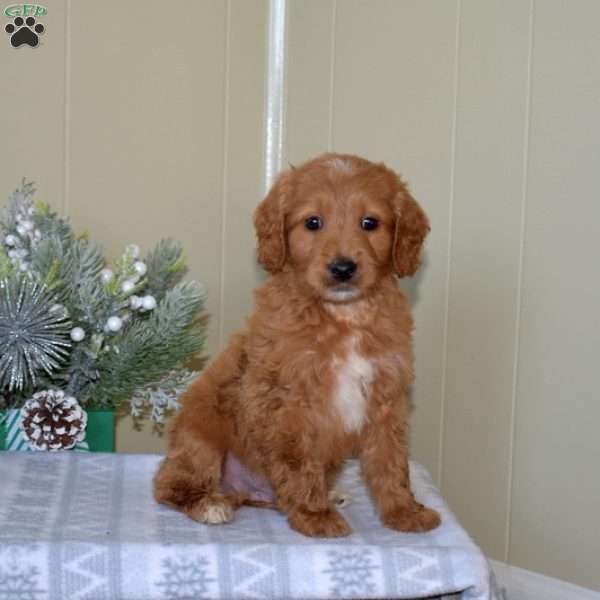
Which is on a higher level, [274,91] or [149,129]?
[274,91]

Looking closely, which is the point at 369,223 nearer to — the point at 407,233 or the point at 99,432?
the point at 407,233

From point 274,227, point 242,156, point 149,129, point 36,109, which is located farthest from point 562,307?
point 36,109

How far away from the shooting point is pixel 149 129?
9.71ft

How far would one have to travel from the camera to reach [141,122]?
294 cm

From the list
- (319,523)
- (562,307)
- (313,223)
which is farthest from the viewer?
(562,307)

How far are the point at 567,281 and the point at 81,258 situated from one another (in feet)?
4.09

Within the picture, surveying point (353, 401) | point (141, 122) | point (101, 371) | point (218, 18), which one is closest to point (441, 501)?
point (353, 401)

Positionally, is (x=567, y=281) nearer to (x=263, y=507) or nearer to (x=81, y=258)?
(x=263, y=507)

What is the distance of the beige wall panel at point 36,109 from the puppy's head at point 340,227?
3.11ft

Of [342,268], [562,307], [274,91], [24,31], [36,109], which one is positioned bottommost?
[562,307]

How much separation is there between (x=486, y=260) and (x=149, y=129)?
43.9 inches

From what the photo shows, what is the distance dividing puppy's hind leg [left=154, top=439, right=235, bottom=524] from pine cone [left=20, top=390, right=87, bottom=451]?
456mm

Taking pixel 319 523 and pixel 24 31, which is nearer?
pixel 319 523

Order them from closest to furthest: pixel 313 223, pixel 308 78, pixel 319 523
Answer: pixel 319 523 → pixel 313 223 → pixel 308 78
